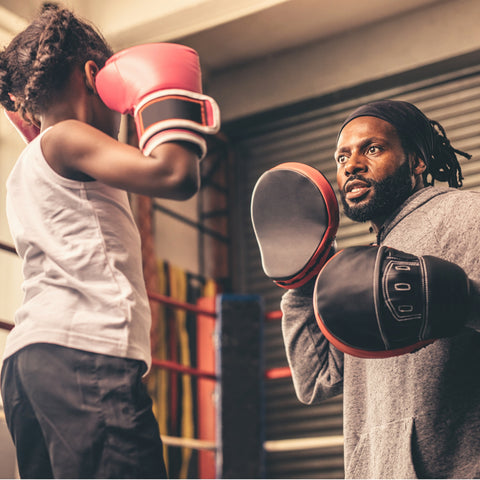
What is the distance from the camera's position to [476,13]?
393 cm

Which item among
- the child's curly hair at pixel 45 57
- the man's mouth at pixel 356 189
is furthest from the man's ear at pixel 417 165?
the child's curly hair at pixel 45 57

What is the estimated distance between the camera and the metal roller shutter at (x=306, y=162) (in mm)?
4078

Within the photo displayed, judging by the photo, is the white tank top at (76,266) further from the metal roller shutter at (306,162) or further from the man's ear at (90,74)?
the metal roller shutter at (306,162)

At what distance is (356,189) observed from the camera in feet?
4.63

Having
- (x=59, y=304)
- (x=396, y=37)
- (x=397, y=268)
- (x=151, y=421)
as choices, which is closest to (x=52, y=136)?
(x=59, y=304)

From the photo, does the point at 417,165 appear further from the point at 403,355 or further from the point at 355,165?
the point at 403,355

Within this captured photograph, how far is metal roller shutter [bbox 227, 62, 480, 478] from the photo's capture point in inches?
161

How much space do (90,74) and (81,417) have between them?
1.71 feet

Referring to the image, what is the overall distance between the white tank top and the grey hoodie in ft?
1.08

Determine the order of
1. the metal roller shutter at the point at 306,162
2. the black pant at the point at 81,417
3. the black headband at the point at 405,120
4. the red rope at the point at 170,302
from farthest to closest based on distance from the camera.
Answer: the metal roller shutter at the point at 306,162 < the red rope at the point at 170,302 < the black headband at the point at 405,120 < the black pant at the point at 81,417

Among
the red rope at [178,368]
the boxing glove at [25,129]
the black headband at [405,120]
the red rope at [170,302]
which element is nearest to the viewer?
the boxing glove at [25,129]

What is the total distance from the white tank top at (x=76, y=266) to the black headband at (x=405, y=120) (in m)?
0.55

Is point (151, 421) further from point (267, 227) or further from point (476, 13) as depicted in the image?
point (476, 13)

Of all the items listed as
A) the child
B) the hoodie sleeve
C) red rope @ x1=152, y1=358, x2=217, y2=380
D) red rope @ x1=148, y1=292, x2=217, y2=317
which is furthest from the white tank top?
red rope @ x1=148, y1=292, x2=217, y2=317
